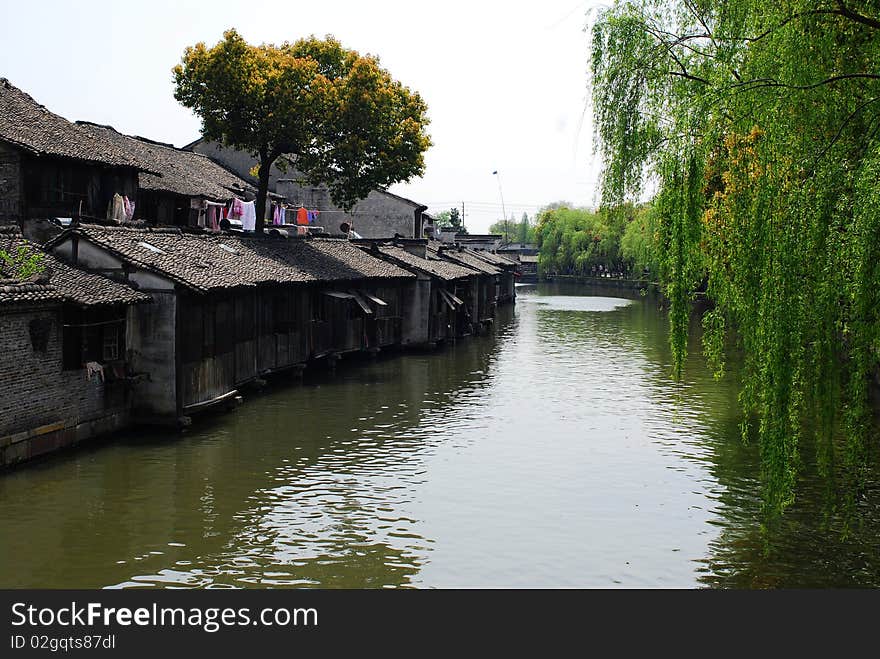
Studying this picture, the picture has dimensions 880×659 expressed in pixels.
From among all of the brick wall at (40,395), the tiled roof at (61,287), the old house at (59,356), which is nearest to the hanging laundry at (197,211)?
the tiled roof at (61,287)

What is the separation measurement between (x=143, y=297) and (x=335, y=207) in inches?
1386

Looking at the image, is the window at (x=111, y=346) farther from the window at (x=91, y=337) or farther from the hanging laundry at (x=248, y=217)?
the hanging laundry at (x=248, y=217)

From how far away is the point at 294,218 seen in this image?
2132 inches

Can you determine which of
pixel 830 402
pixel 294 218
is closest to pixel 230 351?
pixel 830 402

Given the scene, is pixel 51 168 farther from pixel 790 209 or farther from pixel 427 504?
pixel 790 209

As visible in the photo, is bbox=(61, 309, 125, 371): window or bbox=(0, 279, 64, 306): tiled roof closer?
bbox=(0, 279, 64, 306): tiled roof

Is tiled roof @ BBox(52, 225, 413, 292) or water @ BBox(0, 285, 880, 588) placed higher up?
tiled roof @ BBox(52, 225, 413, 292)

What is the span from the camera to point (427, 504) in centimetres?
1605

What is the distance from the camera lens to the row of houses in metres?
17.8

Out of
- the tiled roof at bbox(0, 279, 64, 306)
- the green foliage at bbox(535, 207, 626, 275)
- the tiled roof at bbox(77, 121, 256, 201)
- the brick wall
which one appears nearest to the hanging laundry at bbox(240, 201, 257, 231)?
the tiled roof at bbox(77, 121, 256, 201)

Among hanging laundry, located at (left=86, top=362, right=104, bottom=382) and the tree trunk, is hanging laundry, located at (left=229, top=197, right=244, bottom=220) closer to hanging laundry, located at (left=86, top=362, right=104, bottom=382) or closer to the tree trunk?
the tree trunk

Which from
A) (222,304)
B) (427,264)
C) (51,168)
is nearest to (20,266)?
(222,304)

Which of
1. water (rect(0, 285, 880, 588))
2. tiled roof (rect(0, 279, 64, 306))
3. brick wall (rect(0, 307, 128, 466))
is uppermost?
tiled roof (rect(0, 279, 64, 306))

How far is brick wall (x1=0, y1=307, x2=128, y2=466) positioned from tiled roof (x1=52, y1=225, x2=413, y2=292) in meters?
3.08
